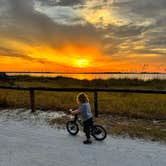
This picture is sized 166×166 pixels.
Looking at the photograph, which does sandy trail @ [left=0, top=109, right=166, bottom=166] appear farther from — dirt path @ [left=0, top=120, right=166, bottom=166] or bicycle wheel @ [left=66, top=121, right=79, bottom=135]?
bicycle wheel @ [left=66, top=121, right=79, bottom=135]

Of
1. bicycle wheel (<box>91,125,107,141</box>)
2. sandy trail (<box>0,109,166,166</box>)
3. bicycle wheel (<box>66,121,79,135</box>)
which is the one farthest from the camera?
bicycle wheel (<box>66,121,79,135</box>)

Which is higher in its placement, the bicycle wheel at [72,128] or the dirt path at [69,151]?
the bicycle wheel at [72,128]

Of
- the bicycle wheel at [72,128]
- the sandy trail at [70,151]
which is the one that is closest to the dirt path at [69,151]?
the sandy trail at [70,151]

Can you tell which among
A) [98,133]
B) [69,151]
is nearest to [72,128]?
[98,133]

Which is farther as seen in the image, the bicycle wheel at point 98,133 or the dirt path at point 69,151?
the bicycle wheel at point 98,133

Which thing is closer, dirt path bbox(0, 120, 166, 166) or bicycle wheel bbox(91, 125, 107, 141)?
dirt path bbox(0, 120, 166, 166)

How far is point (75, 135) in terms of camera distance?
7.52m

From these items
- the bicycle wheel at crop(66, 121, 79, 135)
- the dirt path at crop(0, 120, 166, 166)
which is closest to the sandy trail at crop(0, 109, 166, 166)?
the dirt path at crop(0, 120, 166, 166)

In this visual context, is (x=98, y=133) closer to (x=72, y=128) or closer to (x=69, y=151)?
(x=72, y=128)

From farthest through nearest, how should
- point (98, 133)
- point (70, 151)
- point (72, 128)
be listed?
point (72, 128) < point (98, 133) < point (70, 151)

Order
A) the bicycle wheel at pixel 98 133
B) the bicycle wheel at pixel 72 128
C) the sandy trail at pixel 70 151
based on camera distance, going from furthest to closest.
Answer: the bicycle wheel at pixel 72 128 → the bicycle wheel at pixel 98 133 → the sandy trail at pixel 70 151

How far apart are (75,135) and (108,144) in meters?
1.20

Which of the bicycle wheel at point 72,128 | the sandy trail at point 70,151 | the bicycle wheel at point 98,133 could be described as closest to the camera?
the sandy trail at point 70,151

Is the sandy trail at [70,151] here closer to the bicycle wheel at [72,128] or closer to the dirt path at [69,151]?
the dirt path at [69,151]
